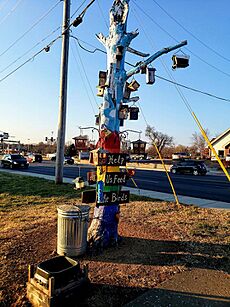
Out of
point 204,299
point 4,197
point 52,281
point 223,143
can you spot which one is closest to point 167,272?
point 204,299

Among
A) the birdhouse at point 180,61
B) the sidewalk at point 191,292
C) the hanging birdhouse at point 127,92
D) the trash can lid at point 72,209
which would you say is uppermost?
the birdhouse at point 180,61

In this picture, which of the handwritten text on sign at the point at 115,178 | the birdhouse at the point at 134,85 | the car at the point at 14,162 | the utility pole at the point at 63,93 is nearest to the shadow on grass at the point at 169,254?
the handwritten text on sign at the point at 115,178

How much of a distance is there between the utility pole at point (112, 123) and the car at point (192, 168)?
930 inches

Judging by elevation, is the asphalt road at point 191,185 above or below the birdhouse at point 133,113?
below

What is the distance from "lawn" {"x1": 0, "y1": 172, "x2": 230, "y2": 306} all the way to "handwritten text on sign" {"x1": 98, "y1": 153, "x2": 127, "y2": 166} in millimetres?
1519

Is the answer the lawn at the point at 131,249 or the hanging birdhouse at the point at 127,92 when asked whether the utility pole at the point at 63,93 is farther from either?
the hanging birdhouse at the point at 127,92

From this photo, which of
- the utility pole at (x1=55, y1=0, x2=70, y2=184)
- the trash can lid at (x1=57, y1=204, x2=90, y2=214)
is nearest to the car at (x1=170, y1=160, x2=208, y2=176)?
the utility pole at (x1=55, y1=0, x2=70, y2=184)

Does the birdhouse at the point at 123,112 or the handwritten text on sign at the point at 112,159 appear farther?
the birdhouse at the point at 123,112

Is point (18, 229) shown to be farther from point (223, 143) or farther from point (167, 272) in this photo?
point (223, 143)

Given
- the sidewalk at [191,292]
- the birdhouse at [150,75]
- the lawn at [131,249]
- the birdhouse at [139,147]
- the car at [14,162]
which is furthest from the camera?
the car at [14,162]

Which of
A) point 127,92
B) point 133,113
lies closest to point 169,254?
point 133,113

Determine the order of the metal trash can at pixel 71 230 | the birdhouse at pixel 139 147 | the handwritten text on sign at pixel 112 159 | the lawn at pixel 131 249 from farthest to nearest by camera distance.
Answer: the birdhouse at pixel 139 147
the handwritten text on sign at pixel 112 159
the metal trash can at pixel 71 230
the lawn at pixel 131 249

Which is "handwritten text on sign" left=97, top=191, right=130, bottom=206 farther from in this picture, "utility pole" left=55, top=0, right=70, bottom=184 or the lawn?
"utility pole" left=55, top=0, right=70, bottom=184

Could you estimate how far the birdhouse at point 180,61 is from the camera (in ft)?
19.7
